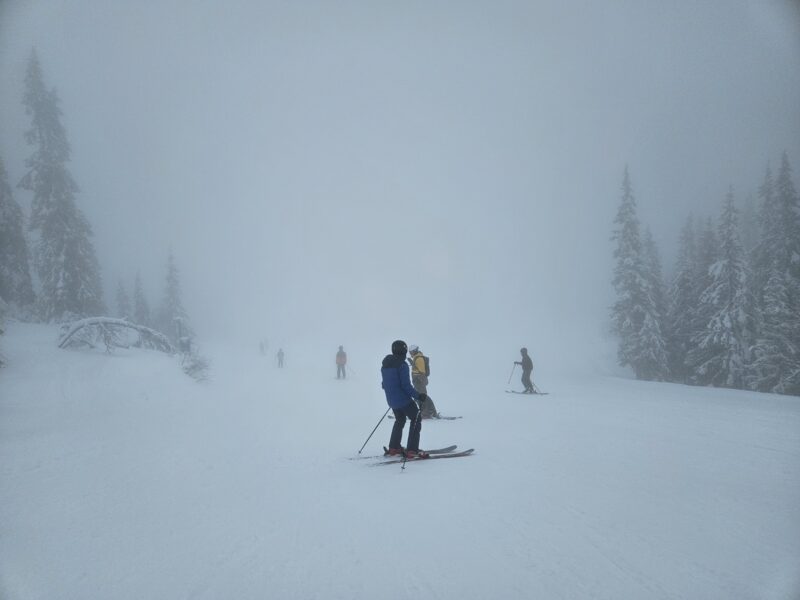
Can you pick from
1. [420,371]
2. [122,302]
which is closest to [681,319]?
[420,371]

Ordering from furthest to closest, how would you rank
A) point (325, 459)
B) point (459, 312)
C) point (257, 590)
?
point (459, 312) → point (325, 459) → point (257, 590)

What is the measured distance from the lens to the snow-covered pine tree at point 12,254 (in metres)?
21.5

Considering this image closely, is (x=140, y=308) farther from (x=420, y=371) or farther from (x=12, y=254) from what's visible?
(x=420, y=371)

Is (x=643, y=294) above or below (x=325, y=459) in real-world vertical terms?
above

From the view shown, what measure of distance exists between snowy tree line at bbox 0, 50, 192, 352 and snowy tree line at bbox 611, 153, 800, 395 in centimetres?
3308

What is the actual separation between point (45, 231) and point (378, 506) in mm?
31032

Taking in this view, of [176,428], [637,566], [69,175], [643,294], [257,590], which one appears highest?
[69,175]

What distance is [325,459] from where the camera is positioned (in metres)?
7.89

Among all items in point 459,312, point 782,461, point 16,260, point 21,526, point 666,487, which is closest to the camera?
point 21,526

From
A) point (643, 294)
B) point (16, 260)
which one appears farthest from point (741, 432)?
point (16, 260)

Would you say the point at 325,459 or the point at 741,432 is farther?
the point at 741,432

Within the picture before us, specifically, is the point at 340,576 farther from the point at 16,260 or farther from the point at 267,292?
the point at 267,292

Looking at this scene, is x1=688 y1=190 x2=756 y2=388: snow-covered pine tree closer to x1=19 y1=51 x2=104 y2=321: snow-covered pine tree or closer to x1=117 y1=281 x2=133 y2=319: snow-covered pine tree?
x1=19 y1=51 x2=104 y2=321: snow-covered pine tree

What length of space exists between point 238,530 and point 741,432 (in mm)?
11059
